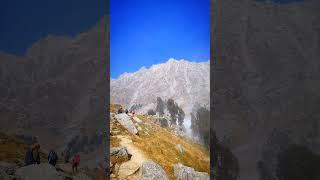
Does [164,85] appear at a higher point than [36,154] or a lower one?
higher

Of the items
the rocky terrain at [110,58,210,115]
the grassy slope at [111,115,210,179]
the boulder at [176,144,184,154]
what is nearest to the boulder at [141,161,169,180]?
the grassy slope at [111,115,210,179]

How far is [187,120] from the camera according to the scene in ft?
167

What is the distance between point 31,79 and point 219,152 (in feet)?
72.3

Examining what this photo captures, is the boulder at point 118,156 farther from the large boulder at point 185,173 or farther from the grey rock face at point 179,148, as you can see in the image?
the grey rock face at point 179,148

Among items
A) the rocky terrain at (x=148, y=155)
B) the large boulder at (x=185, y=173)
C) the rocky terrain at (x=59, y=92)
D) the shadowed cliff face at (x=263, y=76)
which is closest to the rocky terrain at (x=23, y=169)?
the rocky terrain at (x=148, y=155)

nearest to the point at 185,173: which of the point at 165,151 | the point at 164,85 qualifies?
the point at 165,151

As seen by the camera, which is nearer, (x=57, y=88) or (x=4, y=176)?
(x=4, y=176)

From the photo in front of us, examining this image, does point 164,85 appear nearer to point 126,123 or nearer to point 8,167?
point 126,123

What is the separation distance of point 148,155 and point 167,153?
195 cm

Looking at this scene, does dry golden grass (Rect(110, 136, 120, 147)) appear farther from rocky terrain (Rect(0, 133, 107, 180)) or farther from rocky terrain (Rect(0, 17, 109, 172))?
rocky terrain (Rect(0, 133, 107, 180))

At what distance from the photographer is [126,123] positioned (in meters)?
28.9

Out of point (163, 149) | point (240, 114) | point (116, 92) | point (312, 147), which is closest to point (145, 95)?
point (116, 92)

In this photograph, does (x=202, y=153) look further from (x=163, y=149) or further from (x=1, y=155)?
(x=1, y=155)

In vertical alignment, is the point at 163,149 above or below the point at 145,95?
below
